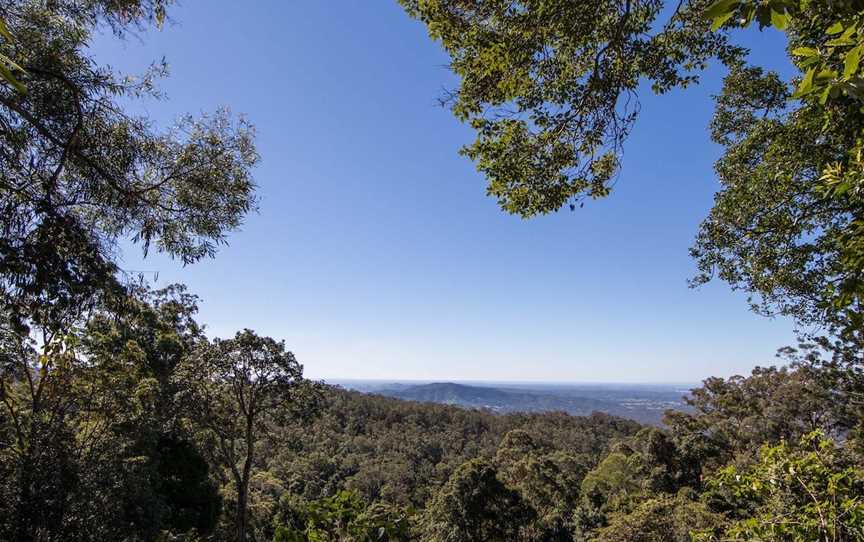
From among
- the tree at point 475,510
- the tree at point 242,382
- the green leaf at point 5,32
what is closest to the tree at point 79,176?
the green leaf at point 5,32

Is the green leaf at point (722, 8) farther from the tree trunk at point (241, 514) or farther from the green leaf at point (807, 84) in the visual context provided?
the tree trunk at point (241, 514)

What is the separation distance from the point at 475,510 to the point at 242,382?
10969 mm

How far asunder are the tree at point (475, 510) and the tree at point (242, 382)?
867 cm

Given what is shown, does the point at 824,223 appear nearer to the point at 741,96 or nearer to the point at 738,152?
the point at 738,152

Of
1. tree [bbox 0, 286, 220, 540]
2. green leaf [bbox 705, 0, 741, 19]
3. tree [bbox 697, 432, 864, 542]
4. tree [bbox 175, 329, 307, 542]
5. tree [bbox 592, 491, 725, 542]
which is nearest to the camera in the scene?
green leaf [bbox 705, 0, 741, 19]

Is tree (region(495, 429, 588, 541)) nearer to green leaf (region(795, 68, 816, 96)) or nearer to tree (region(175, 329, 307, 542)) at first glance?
tree (region(175, 329, 307, 542))

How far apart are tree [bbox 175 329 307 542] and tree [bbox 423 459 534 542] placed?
8.67m

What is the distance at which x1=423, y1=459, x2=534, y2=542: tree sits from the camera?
16.8 metres

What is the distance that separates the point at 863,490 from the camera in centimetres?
282

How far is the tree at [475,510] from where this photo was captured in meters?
16.8

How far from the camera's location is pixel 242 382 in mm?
11234

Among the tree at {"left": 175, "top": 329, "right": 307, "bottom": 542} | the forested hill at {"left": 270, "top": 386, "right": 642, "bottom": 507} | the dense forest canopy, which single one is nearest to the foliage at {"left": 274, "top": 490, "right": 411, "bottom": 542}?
the dense forest canopy

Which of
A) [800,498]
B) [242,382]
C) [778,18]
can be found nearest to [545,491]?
[242,382]

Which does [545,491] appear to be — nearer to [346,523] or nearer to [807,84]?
[346,523]
